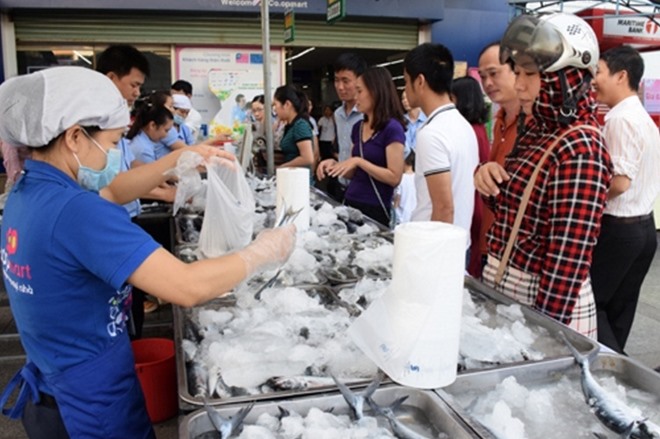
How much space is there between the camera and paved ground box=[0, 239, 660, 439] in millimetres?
3187

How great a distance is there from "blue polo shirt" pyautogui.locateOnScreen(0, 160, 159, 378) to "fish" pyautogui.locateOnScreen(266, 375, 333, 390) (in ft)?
1.54

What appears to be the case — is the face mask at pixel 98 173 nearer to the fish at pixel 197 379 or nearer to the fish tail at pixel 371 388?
the fish at pixel 197 379

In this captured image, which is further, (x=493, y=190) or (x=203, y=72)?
→ (x=203, y=72)

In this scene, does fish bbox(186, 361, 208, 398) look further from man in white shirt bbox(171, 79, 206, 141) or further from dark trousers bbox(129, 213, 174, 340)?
man in white shirt bbox(171, 79, 206, 141)

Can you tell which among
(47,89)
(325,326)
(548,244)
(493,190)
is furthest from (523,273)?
(47,89)

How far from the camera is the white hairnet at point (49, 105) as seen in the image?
146cm

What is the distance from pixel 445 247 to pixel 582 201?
2.42 ft

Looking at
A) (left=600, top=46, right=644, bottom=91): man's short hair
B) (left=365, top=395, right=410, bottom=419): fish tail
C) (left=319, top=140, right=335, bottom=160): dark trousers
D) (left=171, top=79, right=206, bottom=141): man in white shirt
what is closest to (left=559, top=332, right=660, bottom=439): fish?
(left=365, top=395, right=410, bottom=419): fish tail

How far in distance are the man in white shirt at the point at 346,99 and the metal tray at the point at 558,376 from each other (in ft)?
10.2

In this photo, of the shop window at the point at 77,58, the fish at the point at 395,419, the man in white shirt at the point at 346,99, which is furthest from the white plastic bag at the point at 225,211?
the shop window at the point at 77,58

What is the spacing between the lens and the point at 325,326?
73.4 inches

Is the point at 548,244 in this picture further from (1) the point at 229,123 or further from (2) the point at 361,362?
(1) the point at 229,123

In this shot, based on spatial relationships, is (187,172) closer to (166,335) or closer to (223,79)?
(166,335)

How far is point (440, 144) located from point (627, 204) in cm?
141
